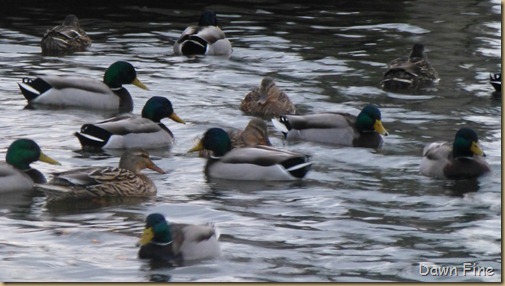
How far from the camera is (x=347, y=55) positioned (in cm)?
2081

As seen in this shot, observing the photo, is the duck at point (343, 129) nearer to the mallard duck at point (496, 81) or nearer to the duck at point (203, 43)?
the mallard duck at point (496, 81)

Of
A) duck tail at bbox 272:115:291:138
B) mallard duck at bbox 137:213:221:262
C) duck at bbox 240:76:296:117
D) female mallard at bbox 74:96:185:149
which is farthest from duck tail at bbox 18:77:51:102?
mallard duck at bbox 137:213:221:262

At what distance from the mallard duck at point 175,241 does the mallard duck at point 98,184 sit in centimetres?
210

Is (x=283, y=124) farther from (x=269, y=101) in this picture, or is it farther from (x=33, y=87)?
(x=33, y=87)

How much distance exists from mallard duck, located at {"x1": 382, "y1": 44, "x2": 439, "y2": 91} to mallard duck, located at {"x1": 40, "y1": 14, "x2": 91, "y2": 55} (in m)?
4.78

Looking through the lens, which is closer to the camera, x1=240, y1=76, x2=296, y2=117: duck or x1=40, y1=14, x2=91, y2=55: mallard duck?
x1=240, y1=76, x2=296, y2=117: duck

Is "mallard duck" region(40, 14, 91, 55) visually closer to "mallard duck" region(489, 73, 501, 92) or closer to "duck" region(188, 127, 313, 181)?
"mallard duck" region(489, 73, 501, 92)

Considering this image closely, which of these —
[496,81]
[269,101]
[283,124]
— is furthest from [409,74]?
[283,124]

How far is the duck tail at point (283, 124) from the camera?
15.8m

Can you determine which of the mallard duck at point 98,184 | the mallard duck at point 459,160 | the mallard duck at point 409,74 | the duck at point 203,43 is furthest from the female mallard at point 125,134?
the duck at point 203,43

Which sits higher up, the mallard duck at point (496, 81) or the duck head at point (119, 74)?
the duck head at point (119, 74)

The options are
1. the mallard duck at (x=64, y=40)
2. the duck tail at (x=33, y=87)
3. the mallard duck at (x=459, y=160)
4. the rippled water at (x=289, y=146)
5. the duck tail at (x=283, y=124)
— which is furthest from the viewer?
the mallard duck at (x=64, y=40)

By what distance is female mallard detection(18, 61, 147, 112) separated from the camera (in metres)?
17.2

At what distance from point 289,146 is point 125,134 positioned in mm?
1817
